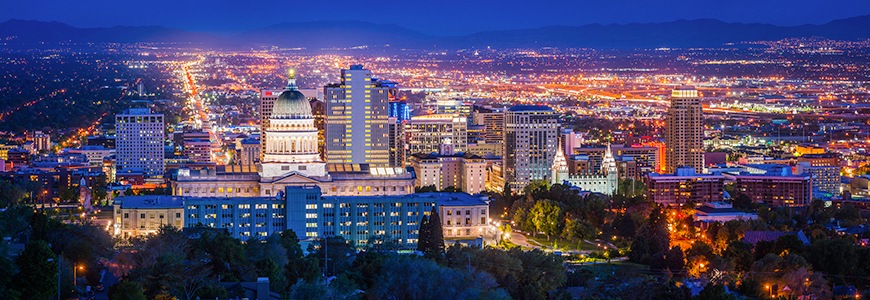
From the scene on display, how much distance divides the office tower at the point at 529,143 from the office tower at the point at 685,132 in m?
16.5

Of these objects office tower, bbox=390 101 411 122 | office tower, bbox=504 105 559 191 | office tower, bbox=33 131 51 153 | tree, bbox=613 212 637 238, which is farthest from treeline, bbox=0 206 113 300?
office tower, bbox=33 131 51 153

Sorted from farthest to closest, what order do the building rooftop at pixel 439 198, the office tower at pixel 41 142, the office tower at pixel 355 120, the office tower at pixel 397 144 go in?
1. the office tower at pixel 41 142
2. the office tower at pixel 397 144
3. the office tower at pixel 355 120
4. the building rooftop at pixel 439 198

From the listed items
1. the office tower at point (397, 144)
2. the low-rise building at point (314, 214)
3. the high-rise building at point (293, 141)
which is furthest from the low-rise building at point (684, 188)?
the low-rise building at point (314, 214)

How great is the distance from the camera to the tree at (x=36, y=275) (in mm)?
53125

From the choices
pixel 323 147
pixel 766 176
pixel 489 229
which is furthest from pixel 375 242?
pixel 766 176

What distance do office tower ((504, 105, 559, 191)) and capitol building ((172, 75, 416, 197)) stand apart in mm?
49898

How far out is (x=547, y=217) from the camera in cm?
10100

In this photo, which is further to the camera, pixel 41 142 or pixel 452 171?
pixel 41 142

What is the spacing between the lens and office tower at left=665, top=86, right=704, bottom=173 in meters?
159

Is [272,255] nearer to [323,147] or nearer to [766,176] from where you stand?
[323,147]

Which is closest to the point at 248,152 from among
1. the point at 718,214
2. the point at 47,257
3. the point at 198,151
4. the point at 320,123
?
the point at 198,151

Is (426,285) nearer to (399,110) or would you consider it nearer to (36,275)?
(36,275)

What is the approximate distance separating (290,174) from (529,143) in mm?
58743

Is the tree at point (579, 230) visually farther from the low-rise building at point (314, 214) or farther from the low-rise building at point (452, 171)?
the low-rise building at point (452, 171)
